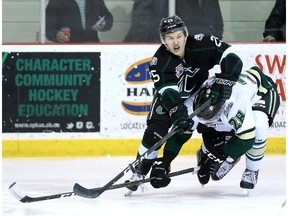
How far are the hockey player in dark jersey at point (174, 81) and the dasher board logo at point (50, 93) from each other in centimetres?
193

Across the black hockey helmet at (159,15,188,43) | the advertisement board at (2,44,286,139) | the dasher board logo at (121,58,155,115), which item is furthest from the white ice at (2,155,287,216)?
the black hockey helmet at (159,15,188,43)

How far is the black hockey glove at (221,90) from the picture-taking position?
4.64 meters

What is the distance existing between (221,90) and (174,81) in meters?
0.25

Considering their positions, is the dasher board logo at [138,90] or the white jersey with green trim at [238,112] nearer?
the white jersey with green trim at [238,112]

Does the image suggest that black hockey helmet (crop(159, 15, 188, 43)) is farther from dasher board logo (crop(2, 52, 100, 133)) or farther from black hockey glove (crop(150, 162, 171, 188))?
dasher board logo (crop(2, 52, 100, 133))

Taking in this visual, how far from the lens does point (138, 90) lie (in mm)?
6805

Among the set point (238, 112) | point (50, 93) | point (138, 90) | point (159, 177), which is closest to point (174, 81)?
point (238, 112)

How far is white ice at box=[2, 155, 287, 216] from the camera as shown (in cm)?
430

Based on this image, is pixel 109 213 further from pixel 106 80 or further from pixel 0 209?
pixel 106 80

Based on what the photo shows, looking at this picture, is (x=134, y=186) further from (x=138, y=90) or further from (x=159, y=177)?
(x=138, y=90)

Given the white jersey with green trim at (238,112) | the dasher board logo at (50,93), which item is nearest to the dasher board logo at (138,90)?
the dasher board logo at (50,93)

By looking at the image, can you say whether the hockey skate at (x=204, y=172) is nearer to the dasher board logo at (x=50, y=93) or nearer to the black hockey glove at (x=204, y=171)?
the black hockey glove at (x=204, y=171)

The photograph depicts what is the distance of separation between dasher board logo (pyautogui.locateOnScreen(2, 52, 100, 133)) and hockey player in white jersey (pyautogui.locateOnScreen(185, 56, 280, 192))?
184 cm

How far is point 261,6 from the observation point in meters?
7.11
